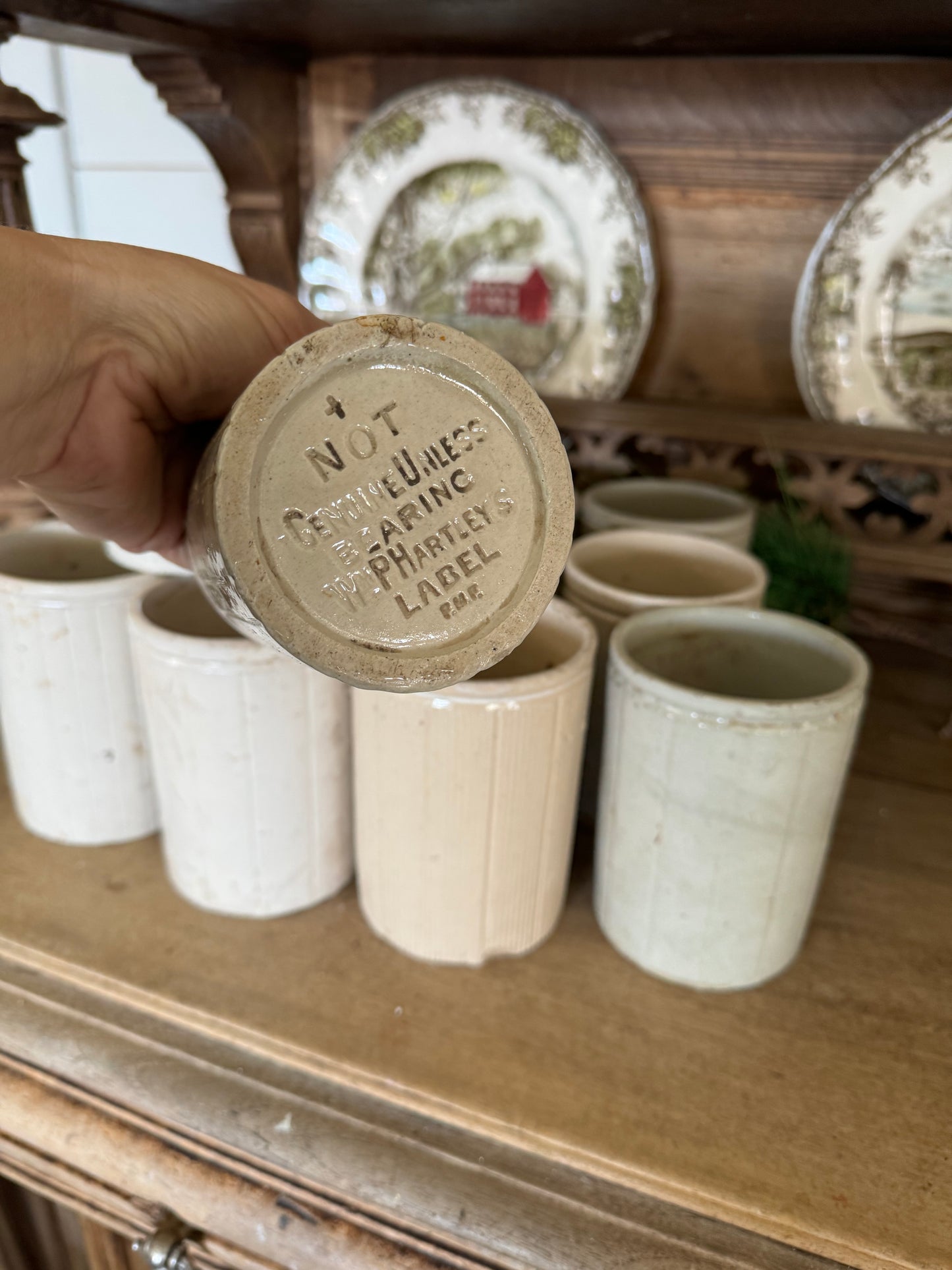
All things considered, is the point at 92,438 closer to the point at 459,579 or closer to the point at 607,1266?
the point at 459,579

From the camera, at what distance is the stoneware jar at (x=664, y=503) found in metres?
0.64

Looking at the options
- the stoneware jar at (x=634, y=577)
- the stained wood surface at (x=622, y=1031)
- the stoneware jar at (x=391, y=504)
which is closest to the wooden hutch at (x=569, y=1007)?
the stained wood surface at (x=622, y=1031)

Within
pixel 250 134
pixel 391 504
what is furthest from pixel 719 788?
pixel 250 134

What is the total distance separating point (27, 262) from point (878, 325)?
0.57 metres

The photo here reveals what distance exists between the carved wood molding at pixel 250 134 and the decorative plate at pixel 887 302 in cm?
41

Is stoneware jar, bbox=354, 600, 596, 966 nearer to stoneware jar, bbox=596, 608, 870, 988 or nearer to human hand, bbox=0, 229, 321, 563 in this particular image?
stoneware jar, bbox=596, 608, 870, 988

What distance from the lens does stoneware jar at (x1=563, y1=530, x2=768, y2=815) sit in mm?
505

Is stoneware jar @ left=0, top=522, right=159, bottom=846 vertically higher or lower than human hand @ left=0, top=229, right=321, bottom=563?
lower

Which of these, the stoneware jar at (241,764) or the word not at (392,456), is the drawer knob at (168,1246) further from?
the word not at (392,456)

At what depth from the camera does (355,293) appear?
781mm

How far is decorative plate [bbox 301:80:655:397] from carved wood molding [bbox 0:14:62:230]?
0.99 feet

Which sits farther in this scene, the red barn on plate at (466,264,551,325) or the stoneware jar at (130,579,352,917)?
the red barn on plate at (466,264,551,325)

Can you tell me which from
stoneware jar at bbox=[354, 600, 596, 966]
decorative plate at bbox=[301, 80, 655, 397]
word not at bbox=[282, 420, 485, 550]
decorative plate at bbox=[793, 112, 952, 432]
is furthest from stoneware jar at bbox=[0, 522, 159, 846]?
decorative plate at bbox=[793, 112, 952, 432]

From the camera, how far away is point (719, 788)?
1.33 ft
